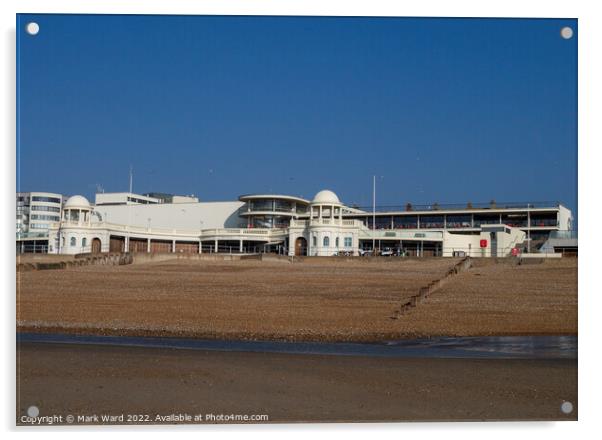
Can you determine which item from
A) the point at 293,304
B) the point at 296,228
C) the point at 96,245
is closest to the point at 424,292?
the point at 293,304

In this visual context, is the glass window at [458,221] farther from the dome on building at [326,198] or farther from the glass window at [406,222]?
the dome on building at [326,198]

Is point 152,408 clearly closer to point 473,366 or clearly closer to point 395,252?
point 473,366

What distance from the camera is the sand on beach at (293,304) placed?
1722cm

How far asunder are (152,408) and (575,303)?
643 centimetres

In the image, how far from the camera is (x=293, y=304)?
21.5 metres

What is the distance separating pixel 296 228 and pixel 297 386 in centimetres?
4307

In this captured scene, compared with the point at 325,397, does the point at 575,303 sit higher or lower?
higher

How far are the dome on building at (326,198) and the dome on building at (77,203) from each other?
1688cm

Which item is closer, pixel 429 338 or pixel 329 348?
pixel 329 348

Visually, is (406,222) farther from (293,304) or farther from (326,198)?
(293,304)

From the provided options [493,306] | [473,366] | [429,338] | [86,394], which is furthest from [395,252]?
[86,394]

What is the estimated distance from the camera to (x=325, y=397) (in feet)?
34.2

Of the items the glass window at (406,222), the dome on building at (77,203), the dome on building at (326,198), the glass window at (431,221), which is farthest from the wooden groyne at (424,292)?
the dome on building at (77,203)

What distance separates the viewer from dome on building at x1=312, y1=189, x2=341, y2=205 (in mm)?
54969
